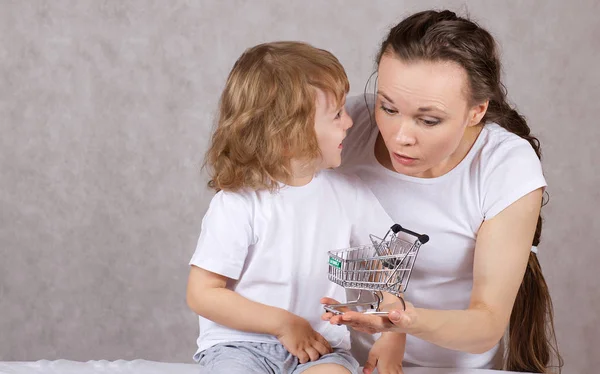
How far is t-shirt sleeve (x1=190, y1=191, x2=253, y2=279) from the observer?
2184mm

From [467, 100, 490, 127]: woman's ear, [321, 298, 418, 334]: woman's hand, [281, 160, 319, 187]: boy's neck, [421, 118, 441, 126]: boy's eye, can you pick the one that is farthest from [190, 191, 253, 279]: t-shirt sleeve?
[467, 100, 490, 127]: woman's ear

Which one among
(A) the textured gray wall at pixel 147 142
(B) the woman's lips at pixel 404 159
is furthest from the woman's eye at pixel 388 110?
(A) the textured gray wall at pixel 147 142

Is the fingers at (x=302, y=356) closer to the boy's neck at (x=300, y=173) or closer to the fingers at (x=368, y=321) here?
the fingers at (x=368, y=321)

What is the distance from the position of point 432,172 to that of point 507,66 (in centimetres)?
145

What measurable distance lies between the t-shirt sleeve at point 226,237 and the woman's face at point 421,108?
0.39 meters

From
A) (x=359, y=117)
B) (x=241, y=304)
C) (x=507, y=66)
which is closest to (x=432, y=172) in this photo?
(x=359, y=117)

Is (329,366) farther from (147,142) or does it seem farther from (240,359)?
(147,142)

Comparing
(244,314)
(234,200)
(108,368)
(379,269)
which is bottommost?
(108,368)

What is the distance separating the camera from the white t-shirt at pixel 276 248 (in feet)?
7.23

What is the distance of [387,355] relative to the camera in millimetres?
2359

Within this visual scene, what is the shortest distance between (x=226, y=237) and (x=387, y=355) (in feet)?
1.70

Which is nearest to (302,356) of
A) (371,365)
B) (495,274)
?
(371,365)

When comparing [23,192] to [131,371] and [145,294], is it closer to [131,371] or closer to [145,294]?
[145,294]

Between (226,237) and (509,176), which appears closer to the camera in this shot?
(226,237)
